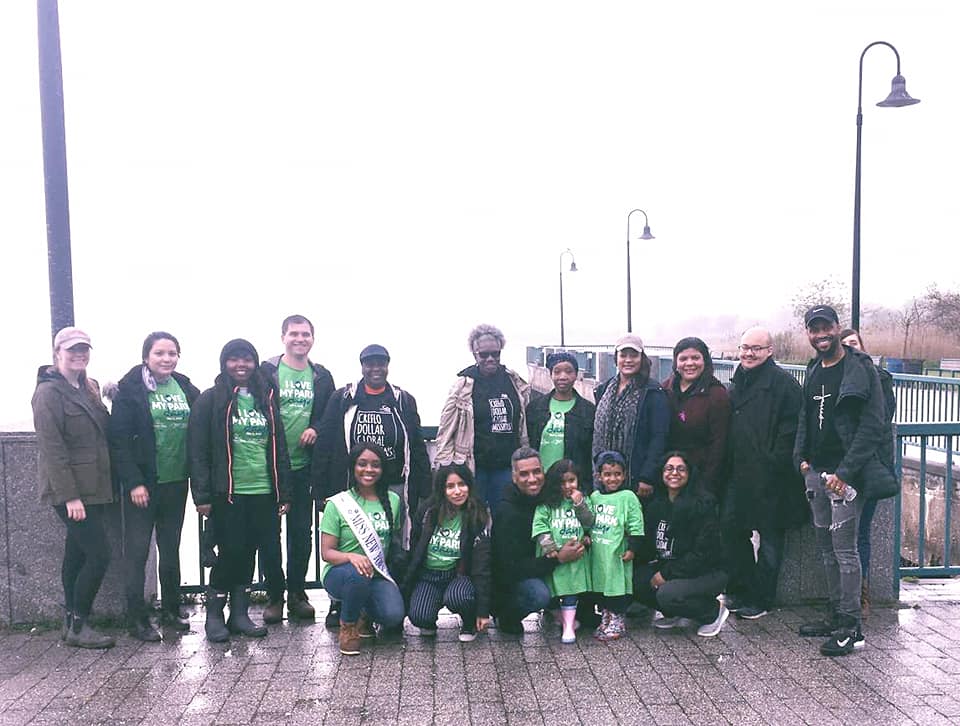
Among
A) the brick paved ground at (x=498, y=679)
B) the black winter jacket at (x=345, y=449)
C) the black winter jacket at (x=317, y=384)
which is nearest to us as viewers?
the brick paved ground at (x=498, y=679)

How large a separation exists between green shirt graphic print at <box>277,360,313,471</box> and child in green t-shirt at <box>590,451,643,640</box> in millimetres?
1947

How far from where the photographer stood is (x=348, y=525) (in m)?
5.40

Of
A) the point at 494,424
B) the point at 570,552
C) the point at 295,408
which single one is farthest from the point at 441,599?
the point at 295,408

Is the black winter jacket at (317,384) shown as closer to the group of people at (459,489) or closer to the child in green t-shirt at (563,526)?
the group of people at (459,489)

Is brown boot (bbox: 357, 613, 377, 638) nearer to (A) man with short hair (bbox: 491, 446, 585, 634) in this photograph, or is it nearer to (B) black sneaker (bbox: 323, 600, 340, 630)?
(B) black sneaker (bbox: 323, 600, 340, 630)

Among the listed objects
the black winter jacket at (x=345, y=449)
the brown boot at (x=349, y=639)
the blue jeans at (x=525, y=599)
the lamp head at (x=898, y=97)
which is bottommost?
the brown boot at (x=349, y=639)

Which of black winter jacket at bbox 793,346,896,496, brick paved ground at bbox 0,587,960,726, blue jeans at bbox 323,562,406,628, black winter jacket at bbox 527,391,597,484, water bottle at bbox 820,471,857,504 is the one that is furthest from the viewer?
black winter jacket at bbox 527,391,597,484

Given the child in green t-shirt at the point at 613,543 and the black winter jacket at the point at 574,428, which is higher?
the black winter jacket at the point at 574,428

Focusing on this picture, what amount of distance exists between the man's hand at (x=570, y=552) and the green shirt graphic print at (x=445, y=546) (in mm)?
640

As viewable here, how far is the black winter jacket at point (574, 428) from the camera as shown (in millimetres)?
5930

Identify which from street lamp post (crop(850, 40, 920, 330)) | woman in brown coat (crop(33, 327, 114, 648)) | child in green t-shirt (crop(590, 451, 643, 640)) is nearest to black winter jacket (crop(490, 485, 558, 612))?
child in green t-shirt (crop(590, 451, 643, 640))

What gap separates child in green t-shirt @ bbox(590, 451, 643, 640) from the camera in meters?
5.47

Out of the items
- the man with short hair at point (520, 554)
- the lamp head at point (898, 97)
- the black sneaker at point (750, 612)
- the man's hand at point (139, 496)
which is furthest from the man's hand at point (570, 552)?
the lamp head at point (898, 97)

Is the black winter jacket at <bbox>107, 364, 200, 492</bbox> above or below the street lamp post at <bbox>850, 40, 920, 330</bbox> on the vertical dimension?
below
